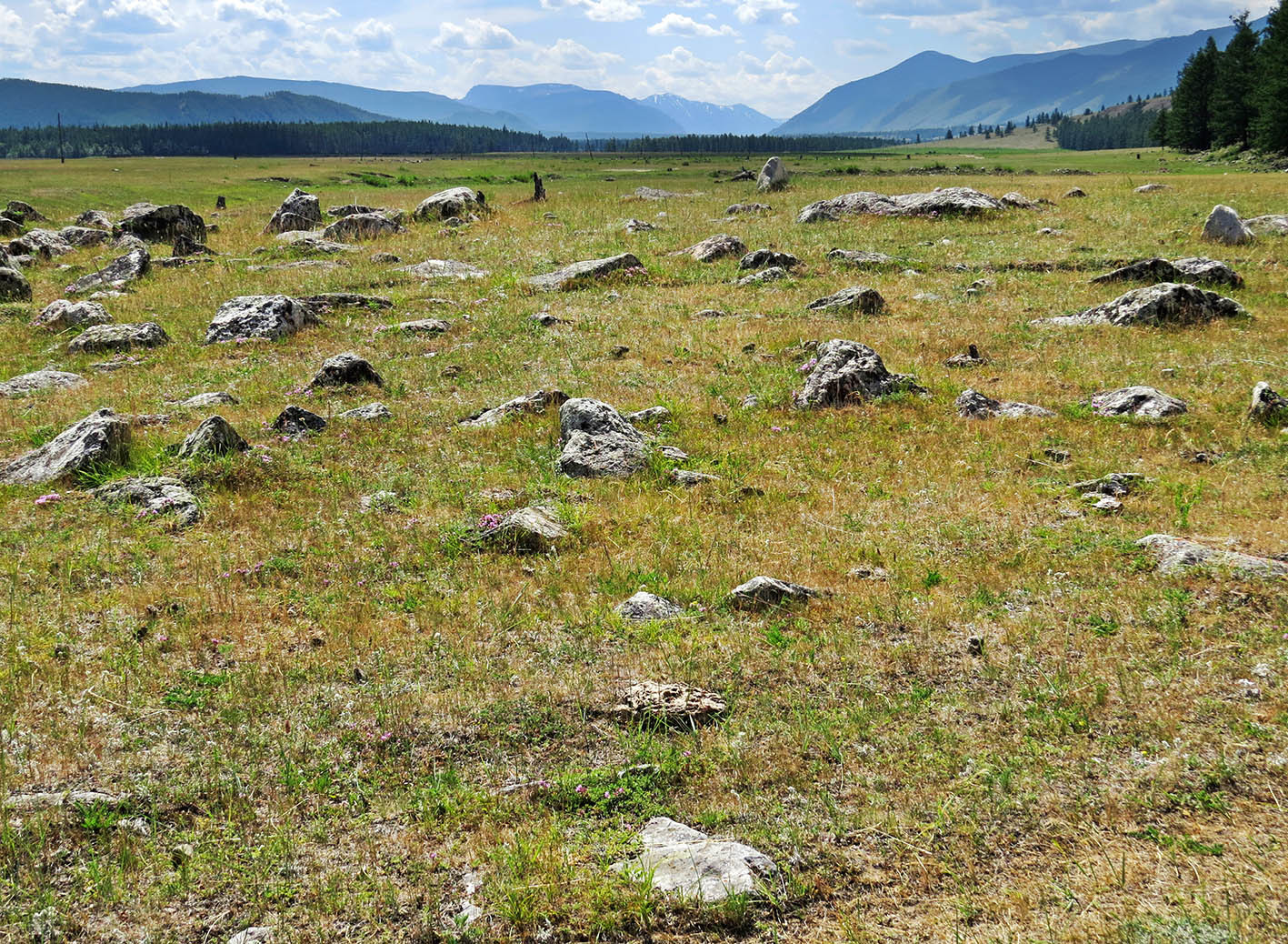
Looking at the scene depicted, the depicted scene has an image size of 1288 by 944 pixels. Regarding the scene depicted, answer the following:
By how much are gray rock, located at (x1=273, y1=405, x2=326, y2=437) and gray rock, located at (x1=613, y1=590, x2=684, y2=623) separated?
793cm

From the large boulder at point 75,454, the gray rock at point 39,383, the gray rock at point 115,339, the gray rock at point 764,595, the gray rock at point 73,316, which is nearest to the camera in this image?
the gray rock at point 764,595

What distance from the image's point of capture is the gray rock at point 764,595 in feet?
27.7

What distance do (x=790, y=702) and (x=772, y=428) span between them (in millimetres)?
7447

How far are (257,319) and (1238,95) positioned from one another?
370 feet

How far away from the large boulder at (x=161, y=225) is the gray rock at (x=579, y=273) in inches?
728

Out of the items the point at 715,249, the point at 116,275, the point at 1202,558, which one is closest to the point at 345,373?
the point at 1202,558

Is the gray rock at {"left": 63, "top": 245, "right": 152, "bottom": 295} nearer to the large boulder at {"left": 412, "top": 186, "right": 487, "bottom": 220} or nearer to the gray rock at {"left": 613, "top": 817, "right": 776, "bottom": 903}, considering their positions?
the large boulder at {"left": 412, "top": 186, "right": 487, "bottom": 220}

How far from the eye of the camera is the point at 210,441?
39.7ft

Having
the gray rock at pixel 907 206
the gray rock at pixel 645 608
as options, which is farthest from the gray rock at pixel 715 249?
the gray rock at pixel 645 608

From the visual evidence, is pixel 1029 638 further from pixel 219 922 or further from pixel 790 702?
pixel 219 922

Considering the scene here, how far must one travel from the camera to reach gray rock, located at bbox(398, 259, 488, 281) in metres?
26.9

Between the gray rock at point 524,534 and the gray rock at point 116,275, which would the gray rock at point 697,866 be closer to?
the gray rock at point 524,534

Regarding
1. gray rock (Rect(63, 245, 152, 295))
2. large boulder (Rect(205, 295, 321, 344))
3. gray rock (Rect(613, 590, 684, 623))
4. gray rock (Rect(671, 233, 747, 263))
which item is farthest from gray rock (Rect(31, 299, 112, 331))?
gray rock (Rect(613, 590, 684, 623))

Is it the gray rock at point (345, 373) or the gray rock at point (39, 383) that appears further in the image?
the gray rock at point (39, 383)
